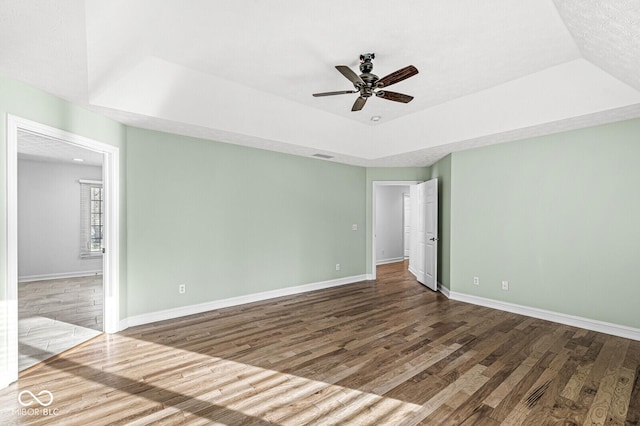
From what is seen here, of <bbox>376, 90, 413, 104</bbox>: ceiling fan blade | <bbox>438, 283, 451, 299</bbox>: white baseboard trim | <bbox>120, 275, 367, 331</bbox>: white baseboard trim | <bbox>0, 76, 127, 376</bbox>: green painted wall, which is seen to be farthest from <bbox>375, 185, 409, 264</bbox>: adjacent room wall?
<bbox>0, 76, 127, 376</bbox>: green painted wall

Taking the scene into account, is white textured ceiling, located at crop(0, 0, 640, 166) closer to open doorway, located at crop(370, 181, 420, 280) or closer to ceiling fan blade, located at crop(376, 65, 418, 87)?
ceiling fan blade, located at crop(376, 65, 418, 87)

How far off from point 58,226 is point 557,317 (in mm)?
9631

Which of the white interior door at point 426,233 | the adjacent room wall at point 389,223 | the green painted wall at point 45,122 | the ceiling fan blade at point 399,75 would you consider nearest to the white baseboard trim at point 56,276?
the green painted wall at point 45,122

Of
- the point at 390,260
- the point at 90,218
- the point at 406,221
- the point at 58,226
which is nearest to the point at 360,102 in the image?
the point at 390,260

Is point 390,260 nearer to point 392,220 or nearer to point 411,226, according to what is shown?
point 392,220

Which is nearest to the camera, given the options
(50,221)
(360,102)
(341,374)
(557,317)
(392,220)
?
(341,374)

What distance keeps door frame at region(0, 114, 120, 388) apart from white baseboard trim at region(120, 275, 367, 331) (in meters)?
0.28

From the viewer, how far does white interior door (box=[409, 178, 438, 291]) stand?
18.7 feet

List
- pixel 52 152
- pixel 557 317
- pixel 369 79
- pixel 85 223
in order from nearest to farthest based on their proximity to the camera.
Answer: pixel 369 79 → pixel 557 317 → pixel 52 152 → pixel 85 223

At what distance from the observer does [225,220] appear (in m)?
4.62

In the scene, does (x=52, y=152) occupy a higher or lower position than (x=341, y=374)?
higher

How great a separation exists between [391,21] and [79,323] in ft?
16.4

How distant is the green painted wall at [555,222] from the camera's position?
11.7 ft

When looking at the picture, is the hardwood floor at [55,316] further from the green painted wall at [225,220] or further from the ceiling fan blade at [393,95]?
the ceiling fan blade at [393,95]
